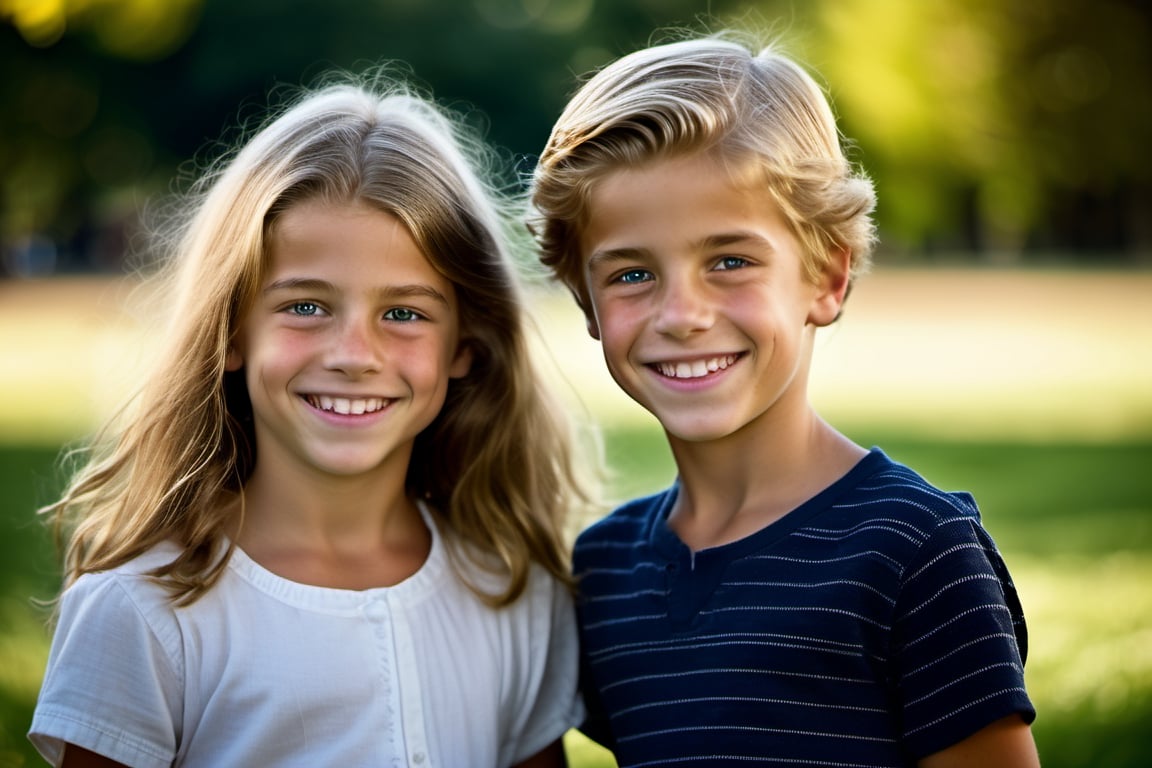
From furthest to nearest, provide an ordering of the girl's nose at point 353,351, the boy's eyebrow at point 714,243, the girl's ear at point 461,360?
the girl's ear at point 461,360 < the girl's nose at point 353,351 < the boy's eyebrow at point 714,243

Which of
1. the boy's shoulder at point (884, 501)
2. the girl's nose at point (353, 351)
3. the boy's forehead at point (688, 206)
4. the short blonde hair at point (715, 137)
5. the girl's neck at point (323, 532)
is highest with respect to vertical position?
the short blonde hair at point (715, 137)

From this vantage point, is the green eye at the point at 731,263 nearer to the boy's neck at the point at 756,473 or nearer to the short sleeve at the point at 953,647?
the boy's neck at the point at 756,473

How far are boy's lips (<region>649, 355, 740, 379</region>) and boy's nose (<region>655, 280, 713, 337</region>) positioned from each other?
0.07 m

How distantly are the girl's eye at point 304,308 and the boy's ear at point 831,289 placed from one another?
3.04ft

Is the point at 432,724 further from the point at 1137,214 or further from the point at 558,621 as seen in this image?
the point at 1137,214

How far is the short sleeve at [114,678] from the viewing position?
7.20ft

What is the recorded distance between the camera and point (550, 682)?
265 centimetres

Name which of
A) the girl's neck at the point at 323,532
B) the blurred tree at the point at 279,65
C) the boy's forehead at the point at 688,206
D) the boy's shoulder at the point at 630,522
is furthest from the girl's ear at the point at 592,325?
the blurred tree at the point at 279,65

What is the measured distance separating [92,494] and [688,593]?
1238 mm

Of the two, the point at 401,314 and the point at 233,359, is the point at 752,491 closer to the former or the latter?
the point at 401,314

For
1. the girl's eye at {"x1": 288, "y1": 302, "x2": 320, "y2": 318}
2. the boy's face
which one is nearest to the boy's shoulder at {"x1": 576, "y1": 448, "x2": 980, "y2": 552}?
the boy's face

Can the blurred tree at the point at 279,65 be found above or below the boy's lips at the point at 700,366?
above

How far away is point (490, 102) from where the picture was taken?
75.5 ft

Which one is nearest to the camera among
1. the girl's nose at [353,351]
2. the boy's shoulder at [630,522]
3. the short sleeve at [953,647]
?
the short sleeve at [953,647]
